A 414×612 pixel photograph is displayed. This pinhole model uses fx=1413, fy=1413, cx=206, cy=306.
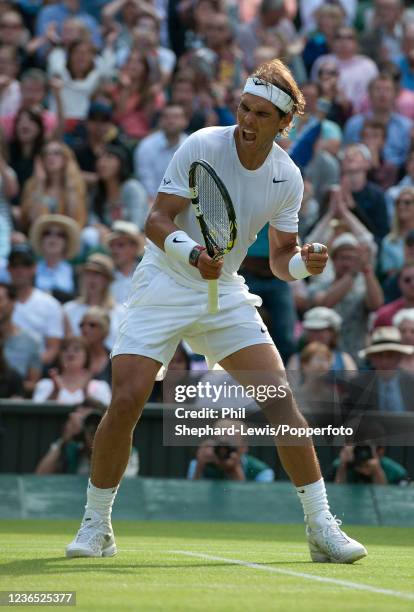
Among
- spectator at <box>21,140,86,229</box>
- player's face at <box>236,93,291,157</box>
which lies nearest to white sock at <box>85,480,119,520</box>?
player's face at <box>236,93,291,157</box>

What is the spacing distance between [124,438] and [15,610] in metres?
2.00

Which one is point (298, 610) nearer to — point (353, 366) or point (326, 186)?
point (353, 366)

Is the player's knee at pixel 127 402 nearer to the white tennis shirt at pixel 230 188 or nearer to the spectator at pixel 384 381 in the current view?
the white tennis shirt at pixel 230 188

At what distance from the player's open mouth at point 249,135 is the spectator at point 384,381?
449cm

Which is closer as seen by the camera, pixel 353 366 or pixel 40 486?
pixel 40 486

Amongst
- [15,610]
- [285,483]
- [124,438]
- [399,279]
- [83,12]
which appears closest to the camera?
[15,610]

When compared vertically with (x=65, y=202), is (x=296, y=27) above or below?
above

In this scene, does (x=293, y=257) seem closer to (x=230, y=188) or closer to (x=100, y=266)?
(x=230, y=188)

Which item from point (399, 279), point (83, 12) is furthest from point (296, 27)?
point (399, 279)

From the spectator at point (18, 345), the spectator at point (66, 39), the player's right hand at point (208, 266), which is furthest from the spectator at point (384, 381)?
the spectator at point (66, 39)

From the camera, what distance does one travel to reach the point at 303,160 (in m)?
15.1

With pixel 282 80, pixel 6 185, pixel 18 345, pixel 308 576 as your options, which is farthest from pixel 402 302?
pixel 308 576

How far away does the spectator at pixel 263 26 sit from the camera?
18.9m

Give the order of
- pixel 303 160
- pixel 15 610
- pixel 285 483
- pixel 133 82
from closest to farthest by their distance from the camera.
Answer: pixel 15 610 → pixel 285 483 → pixel 303 160 → pixel 133 82
